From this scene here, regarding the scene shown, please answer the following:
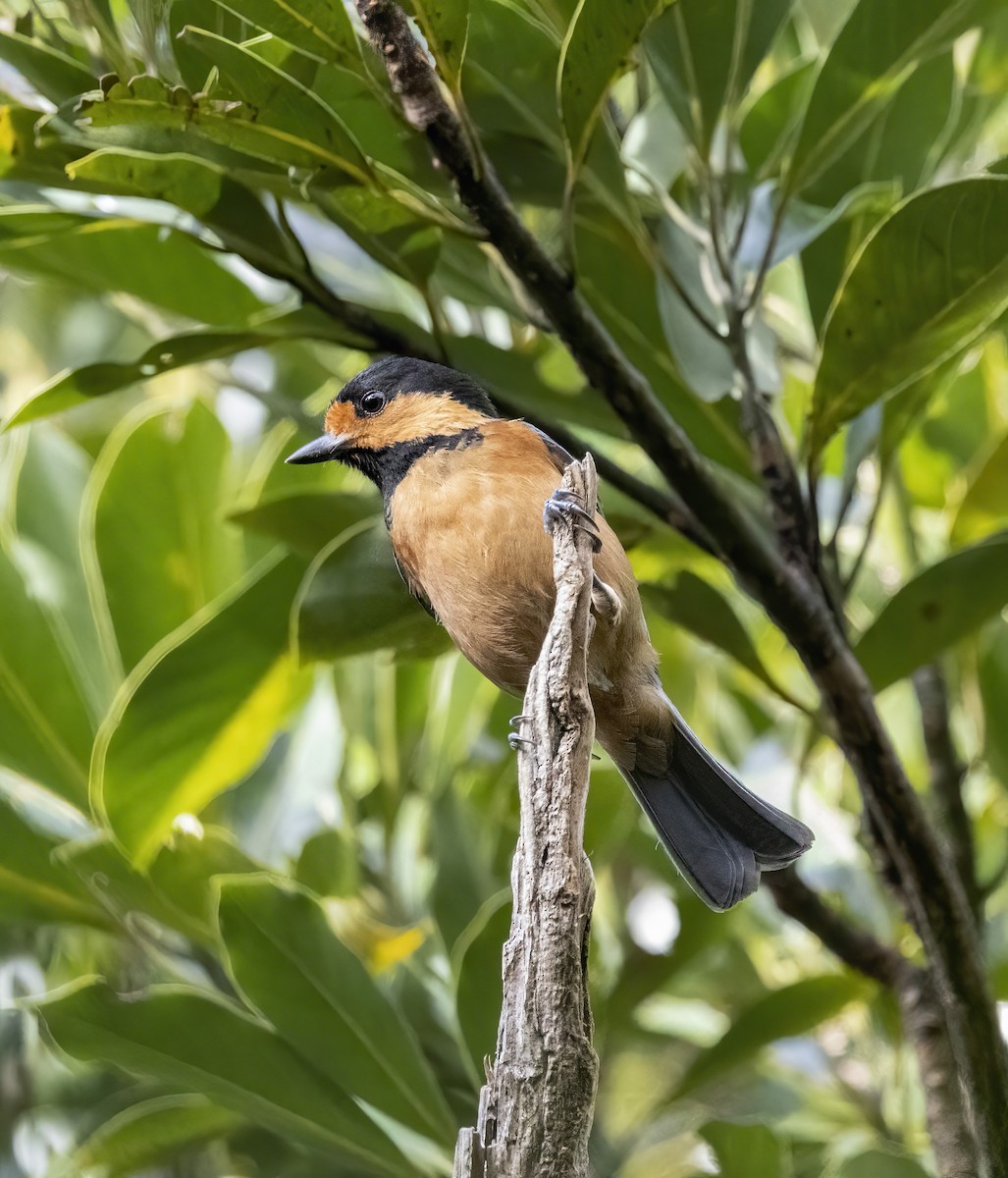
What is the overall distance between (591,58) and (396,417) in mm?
831

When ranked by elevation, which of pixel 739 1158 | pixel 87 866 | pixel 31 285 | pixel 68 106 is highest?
pixel 31 285

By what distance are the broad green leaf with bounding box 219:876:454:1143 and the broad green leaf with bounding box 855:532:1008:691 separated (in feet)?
3.16

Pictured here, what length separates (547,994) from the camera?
1209 mm

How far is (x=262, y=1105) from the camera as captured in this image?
211cm

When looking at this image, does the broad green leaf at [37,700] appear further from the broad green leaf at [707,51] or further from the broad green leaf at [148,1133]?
the broad green leaf at [707,51]

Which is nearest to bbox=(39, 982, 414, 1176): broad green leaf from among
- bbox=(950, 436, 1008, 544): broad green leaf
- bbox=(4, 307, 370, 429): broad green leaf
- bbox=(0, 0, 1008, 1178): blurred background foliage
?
bbox=(0, 0, 1008, 1178): blurred background foliage

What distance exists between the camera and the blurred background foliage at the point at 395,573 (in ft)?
6.51

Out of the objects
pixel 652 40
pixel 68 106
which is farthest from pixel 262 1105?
pixel 652 40

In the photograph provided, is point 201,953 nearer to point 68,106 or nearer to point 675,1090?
point 675,1090

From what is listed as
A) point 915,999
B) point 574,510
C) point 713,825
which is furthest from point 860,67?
point 915,999

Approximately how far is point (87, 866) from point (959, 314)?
1.62 m

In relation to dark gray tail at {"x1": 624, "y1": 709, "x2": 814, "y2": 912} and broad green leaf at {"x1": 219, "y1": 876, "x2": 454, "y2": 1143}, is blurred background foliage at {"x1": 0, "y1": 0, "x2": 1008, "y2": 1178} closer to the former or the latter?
broad green leaf at {"x1": 219, "y1": 876, "x2": 454, "y2": 1143}

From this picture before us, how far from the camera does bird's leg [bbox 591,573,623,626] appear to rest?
1946 mm

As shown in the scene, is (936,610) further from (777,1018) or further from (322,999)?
(322,999)
